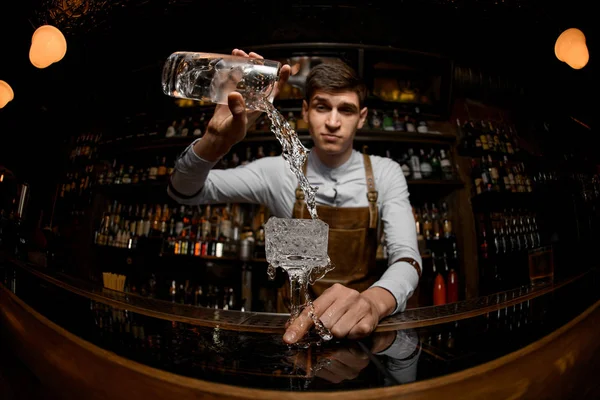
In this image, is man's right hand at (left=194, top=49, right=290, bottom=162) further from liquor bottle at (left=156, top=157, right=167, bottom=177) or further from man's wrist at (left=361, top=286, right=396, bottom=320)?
man's wrist at (left=361, top=286, right=396, bottom=320)

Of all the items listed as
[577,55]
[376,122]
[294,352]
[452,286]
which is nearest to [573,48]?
[577,55]

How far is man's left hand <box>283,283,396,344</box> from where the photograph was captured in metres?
0.38

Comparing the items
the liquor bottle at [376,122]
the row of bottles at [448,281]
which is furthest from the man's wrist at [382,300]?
the liquor bottle at [376,122]

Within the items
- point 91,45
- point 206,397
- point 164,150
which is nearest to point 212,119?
point 164,150

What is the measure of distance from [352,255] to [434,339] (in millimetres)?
528

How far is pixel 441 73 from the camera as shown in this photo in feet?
1.95

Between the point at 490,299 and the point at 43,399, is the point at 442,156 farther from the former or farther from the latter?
the point at 43,399

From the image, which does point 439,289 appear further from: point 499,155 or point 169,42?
point 169,42

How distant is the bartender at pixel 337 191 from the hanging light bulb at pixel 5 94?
0.28m

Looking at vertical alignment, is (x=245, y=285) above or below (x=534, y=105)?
below

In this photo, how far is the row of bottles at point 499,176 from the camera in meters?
0.52

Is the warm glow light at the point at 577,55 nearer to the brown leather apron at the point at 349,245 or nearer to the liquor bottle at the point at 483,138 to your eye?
the liquor bottle at the point at 483,138

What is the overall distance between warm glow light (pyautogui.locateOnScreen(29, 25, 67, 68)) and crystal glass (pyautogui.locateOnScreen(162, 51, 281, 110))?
161mm

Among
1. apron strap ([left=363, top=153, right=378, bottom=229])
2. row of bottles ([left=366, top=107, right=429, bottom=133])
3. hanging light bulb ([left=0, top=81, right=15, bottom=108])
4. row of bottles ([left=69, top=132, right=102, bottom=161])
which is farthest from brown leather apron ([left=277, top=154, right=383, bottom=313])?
hanging light bulb ([left=0, top=81, right=15, bottom=108])
